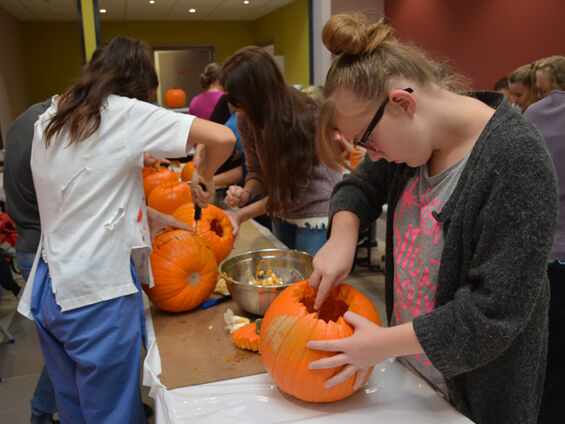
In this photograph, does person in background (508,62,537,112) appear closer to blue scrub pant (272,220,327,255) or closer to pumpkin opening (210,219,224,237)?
blue scrub pant (272,220,327,255)

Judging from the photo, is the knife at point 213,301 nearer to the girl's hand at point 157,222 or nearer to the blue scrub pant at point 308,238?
the girl's hand at point 157,222

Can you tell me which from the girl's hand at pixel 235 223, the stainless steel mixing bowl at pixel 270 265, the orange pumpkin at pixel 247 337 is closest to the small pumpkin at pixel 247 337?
the orange pumpkin at pixel 247 337

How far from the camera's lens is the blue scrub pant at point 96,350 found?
1239mm

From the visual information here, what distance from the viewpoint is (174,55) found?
7617 mm

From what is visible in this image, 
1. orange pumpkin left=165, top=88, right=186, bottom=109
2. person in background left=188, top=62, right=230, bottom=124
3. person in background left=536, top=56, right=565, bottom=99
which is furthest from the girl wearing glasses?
orange pumpkin left=165, top=88, right=186, bottom=109

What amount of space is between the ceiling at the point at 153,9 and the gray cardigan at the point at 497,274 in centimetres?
568

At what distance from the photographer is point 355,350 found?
2.86 feet

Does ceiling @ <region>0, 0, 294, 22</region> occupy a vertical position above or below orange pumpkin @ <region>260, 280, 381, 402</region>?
above

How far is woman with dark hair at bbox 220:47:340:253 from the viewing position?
1.84 metres

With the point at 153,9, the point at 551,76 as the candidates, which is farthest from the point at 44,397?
the point at 153,9

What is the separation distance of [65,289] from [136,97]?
1.96 ft

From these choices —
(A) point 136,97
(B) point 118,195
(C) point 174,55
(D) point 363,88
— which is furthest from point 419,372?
(C) point 174,55

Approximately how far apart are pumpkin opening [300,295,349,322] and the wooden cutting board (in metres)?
0.21

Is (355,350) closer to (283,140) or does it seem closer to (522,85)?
(283,140)
